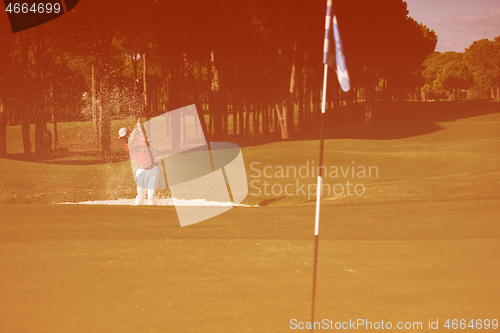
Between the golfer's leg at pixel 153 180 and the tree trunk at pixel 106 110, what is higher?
the tree trunk at pixel 106 110

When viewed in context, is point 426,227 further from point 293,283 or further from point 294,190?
point 294,190

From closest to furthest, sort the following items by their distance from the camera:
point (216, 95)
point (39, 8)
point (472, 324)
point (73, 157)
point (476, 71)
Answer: point (472, 324) → point (39, 8) → point (73, 157) → point (216, 95) → point (476, 71)

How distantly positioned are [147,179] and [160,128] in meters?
65.9

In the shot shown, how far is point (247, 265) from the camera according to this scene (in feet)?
27.5

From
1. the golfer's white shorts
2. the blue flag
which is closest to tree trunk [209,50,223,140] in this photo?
the golfer's white shorts

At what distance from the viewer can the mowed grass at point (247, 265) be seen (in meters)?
6.14

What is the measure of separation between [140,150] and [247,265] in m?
8.27

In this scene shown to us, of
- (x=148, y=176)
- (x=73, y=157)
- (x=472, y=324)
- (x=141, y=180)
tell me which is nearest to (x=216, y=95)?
(x=73, y=157)

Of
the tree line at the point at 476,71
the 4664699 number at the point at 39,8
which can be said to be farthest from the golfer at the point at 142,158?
the tree line at the point at 476,71

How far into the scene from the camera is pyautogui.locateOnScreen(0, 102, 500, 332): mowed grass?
6.14 m

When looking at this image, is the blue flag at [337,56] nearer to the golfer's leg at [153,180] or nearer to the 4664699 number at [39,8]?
the golfer's leg at [153,180]

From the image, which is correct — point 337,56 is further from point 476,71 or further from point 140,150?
point 476,71

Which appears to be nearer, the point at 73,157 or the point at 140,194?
the point at 140,194

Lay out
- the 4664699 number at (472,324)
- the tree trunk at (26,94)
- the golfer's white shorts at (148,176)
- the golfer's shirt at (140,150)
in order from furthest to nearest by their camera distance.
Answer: the tree trunk at (26,94)
the golfer's white shorts at (148,176)
the golfer's shirt at (140,150)
the 4664699 number at (472,324)
